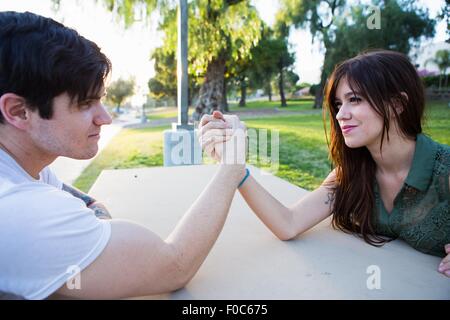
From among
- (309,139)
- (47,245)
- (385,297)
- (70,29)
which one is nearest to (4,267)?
(47,245)

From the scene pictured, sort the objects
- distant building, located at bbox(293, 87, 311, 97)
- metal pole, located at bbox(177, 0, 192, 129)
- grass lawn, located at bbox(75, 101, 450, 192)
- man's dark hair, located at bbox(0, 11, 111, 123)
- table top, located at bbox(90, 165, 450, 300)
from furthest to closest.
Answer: distant building, located at bbox(293, 87, 311, 97), grass lawn, located at bbox(75, 101, 450, 192), metal pole, located at bbox(177, 0, 192, 129), table top, located at bbox(90, 165, 450, 300), man's dark hair, located at bbox(0, 11, 111, 123)

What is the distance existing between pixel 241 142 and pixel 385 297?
680 mm

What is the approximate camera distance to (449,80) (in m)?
15.4

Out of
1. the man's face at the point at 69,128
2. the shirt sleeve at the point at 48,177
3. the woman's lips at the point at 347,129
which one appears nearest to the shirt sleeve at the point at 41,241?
the man's face at the point at 69,128

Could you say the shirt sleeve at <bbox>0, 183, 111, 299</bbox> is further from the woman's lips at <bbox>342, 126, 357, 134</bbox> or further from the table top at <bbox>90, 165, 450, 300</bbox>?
the woman's lips at <bbox>342, 126, 357, 134</bbox>

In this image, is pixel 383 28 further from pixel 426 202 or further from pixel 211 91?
pixel 426 202

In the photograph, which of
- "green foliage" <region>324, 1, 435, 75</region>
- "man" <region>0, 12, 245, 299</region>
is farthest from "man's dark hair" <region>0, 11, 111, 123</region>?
"green foliage" <region>324, 1, 435, 75</region>

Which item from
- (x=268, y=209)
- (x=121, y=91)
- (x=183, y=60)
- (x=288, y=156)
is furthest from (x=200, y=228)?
(x=121, y=91)

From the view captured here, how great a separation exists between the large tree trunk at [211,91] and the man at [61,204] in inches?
472

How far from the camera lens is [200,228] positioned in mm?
999

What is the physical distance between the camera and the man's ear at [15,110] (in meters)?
0.88

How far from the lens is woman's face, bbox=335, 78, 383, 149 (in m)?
1.35

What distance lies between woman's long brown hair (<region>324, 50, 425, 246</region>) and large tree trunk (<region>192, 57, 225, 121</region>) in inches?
455
